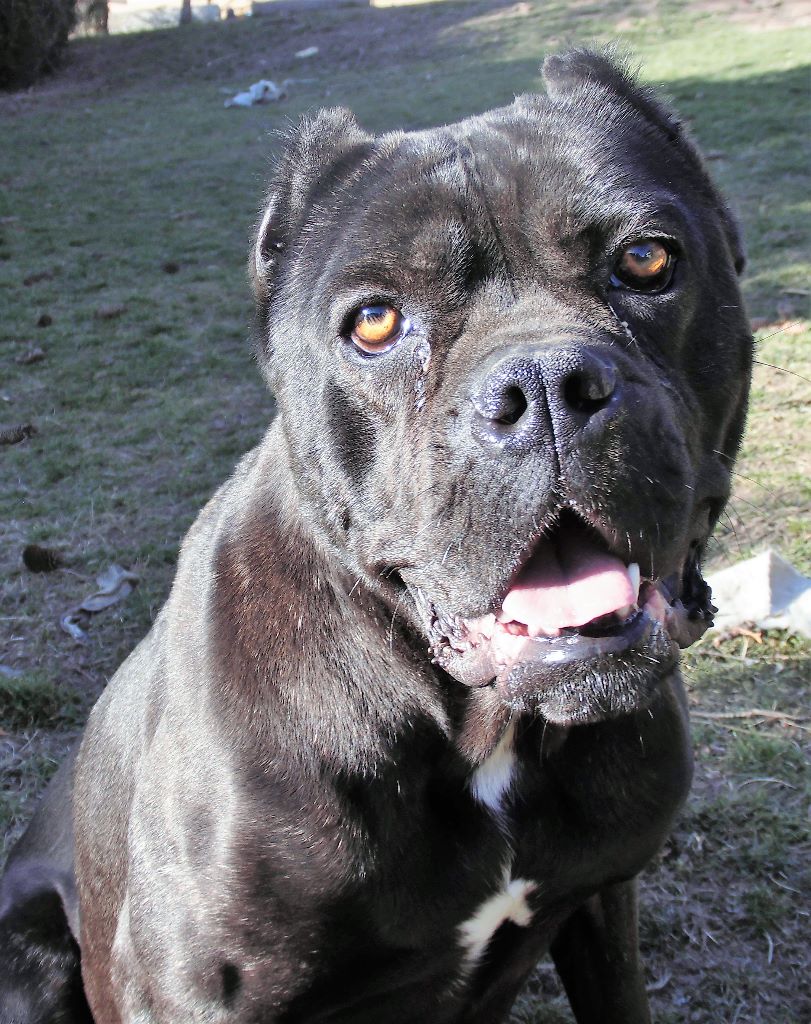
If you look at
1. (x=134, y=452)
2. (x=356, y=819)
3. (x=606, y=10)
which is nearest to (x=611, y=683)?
(x=356, y=819)

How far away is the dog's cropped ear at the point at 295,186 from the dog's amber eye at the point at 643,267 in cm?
62

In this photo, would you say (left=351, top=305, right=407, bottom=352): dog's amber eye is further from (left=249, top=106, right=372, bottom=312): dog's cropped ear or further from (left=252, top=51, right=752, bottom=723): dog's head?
(left=249, top=106, right=372, bottom=312): dog's cropped ear

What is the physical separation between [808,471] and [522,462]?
332 centimetres

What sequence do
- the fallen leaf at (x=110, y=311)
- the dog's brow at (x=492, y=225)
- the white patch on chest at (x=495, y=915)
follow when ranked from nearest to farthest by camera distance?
the dog's brow at (x=492, y=225), the white patch on chest at (x=495, y=915), the fallen leaf at (x=110, y=311)

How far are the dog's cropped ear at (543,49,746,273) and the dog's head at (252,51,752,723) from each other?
0.01 meters

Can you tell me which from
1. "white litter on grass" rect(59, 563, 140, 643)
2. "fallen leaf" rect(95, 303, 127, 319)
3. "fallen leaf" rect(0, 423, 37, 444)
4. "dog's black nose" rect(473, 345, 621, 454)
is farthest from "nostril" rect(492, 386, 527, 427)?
"fallen leaf" rect(95, 303, 127, 319)

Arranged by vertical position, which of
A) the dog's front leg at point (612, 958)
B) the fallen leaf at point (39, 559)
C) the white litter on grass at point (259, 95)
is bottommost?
the dog's front leg at point (612, 958)

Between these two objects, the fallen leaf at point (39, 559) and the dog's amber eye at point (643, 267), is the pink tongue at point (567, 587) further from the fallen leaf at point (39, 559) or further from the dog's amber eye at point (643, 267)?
the fallen leaf at point (39, 559)

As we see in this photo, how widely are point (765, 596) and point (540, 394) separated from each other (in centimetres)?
236

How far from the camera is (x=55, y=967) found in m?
2.70

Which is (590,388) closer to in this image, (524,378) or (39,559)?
(524,378)

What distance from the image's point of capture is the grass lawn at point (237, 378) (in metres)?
3.20

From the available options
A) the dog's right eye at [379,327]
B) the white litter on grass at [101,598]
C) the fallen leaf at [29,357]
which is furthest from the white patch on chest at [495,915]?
the fallen leaf at [29,357]

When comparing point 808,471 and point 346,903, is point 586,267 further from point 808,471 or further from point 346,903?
point 808,471
